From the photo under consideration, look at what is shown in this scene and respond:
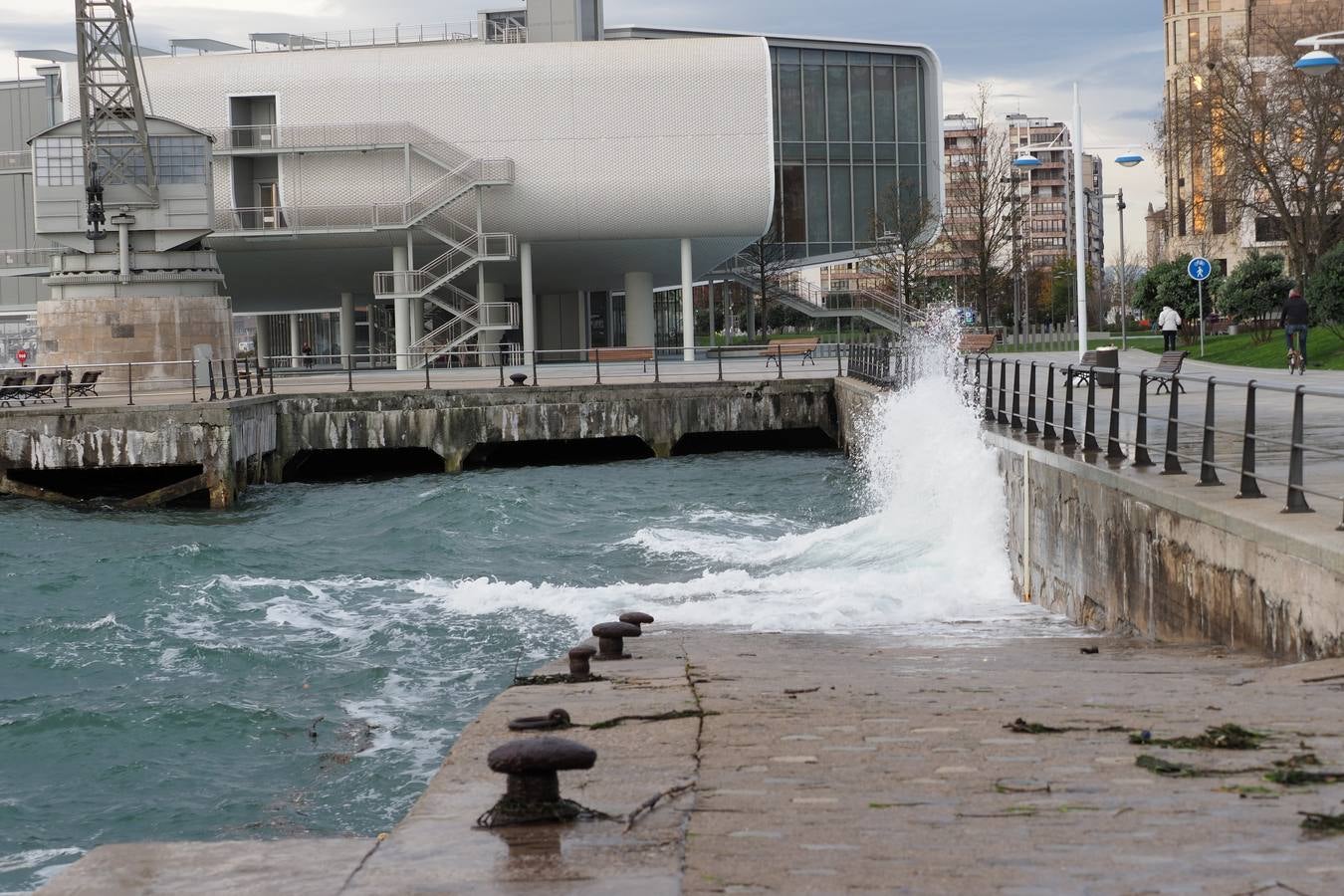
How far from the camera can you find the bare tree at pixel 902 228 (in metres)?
62.8

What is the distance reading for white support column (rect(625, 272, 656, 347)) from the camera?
196 feet

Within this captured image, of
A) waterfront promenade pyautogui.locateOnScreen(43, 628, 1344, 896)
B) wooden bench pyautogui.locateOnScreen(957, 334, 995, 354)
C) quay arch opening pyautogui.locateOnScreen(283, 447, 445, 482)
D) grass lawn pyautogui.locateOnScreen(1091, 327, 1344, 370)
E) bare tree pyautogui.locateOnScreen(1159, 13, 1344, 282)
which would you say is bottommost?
quay arch opening pyautogui.locateOnScreen(283, 447, 445, 482)

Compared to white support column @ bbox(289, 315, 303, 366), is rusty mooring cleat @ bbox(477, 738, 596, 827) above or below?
below

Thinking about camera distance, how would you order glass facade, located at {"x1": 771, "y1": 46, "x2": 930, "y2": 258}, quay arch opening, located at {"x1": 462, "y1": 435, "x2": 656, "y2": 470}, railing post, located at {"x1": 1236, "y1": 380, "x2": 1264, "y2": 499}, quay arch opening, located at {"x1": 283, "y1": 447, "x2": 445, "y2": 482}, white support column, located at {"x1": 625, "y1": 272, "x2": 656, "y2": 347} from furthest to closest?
glass facade, located at {"x1": 771, "y1": 46, "x2": 930, "y2": 258}, white support column, located at {"x1": 625, "y1": 272, "x2": 656, "y2": 347}, quay arch opening, located at {"x1": 462, "y1": 435, "x2": 656, "y2": 470}, quay arch opening, located at {"x1": 283, "y1": 447, "x2": 445, "y2": 482}, railing post, located at {"x1": 1236, "y1": 380, "x2": 1264, "y2": 499}

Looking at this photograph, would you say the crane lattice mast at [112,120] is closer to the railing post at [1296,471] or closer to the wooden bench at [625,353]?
the wooden bench at [625,353]

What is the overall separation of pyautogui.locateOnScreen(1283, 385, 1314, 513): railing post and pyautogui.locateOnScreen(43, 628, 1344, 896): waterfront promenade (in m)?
1.74

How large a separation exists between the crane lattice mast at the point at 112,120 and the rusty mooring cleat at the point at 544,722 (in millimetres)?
37638

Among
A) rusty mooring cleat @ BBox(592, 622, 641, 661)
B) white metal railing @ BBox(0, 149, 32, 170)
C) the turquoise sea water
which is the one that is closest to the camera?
the turquoise sea water

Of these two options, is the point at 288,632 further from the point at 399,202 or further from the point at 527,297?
the point at 527,297

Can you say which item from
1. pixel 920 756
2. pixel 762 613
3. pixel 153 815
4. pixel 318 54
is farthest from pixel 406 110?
pixel 920 756

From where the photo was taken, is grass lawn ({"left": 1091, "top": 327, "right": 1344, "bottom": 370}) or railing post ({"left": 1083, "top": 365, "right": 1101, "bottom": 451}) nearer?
railing post ({"left": 1083, "top": 365, "right": 1101, "bottom": 451})

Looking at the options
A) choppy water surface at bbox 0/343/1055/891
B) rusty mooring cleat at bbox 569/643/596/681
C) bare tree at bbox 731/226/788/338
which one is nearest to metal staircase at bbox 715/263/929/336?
bare tree at bbox 731/226/788/338

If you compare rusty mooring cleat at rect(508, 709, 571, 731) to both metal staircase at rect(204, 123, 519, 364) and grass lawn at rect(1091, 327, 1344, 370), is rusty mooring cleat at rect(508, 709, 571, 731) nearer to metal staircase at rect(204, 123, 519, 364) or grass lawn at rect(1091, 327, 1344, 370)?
grass lawn at rect(1091, 327, 1344, 370)

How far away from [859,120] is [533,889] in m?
61.7
